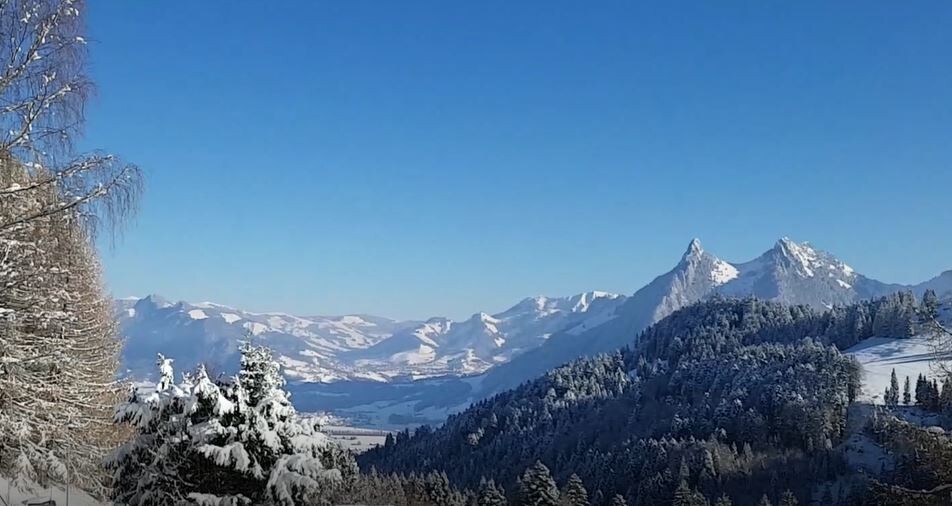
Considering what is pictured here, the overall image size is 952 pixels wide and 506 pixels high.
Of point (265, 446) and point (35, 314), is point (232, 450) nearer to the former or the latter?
point (265, 446)

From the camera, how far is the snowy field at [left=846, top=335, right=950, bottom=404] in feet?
517

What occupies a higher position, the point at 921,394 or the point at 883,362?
the point at 883,362

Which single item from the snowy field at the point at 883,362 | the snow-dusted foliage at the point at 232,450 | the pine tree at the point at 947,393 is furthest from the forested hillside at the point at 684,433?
the pine tree at the point at 947,393

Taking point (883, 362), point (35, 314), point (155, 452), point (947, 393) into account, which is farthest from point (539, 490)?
point (883, 362)

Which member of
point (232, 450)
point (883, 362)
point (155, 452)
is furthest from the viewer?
point (883, 362)

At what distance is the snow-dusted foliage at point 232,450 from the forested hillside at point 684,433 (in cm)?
8366

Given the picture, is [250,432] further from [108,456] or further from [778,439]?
[778,439]

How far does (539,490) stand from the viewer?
59.5 m

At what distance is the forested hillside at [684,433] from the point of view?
127 metres

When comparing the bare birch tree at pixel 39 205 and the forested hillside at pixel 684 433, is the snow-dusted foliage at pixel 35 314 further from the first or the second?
the forested hillside at pixel 684 433

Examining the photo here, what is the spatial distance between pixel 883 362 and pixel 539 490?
145557 millimetres

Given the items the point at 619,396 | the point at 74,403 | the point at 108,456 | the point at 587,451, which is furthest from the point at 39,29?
the point at 619,396

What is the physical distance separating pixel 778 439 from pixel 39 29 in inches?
5838

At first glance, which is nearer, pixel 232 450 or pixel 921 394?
pixel 232 450
